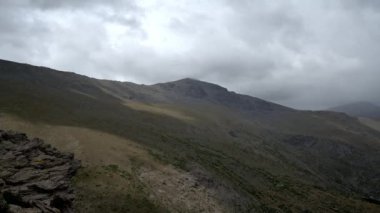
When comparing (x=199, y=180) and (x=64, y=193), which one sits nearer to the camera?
(x=64, y=193)

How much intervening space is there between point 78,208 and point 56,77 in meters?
139

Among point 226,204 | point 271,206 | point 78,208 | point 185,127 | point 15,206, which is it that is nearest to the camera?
point 15,206

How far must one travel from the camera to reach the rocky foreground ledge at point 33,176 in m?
28.4

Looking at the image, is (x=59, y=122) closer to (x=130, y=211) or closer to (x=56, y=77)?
(x=130, y=211)

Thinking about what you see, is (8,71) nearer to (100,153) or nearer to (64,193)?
(100,153)

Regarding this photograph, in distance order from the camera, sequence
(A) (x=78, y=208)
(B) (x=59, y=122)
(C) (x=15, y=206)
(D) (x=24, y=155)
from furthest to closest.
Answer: (B) (x=59, y=122) → (D) (x=24, y=155) → (A) (x=78, y=208) → (C) (x=15, y=206)

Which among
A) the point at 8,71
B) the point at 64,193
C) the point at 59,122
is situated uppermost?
the point at 8,71

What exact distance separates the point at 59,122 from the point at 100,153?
692 inches

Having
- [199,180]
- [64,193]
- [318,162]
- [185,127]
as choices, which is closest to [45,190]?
[64,193]

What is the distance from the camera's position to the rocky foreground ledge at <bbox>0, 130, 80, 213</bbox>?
28.4 meters

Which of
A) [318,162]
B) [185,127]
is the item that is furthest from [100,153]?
[318,162]

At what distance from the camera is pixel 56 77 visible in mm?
167500

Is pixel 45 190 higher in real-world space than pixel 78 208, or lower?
higher

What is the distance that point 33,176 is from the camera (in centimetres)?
3753
